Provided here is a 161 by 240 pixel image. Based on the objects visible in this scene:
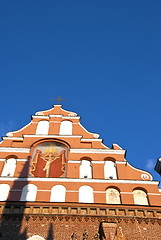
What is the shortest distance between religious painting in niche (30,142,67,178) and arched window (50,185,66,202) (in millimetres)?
858

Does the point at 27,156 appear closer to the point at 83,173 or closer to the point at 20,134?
the point at 20,134

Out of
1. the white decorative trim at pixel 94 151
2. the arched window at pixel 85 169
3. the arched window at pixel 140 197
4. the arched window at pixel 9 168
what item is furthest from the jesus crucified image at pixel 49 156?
the arched window at pixel 140 197

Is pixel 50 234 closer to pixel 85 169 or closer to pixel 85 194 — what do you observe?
pixel 85 194

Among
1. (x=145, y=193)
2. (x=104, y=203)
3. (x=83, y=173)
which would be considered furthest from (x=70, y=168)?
(x=145, y=193)

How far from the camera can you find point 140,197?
510 inches

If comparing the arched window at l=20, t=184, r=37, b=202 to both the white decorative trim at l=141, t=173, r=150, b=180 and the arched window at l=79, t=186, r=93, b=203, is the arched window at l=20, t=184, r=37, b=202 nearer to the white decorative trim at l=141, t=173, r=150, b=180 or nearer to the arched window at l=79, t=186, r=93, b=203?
the arched window at l=79, t=186, r=93, b=203

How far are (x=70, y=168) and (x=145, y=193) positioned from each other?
3.78 m

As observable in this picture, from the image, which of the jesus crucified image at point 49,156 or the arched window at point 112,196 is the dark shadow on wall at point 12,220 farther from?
the arched window at point 112,196

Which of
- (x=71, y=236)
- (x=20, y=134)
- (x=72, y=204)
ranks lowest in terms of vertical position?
(x=71, y=236)

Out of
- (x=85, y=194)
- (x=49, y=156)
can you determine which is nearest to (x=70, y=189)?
(x=85, y=194)

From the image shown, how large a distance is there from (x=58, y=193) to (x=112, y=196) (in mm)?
2475

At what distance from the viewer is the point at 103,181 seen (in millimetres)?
13359

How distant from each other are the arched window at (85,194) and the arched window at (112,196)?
79 centimetres

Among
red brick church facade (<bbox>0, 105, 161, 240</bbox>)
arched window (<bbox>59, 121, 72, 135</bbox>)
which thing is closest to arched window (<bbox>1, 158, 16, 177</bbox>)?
red brick church facade (<bbox>0, 105, 161, 240</bbox>)
